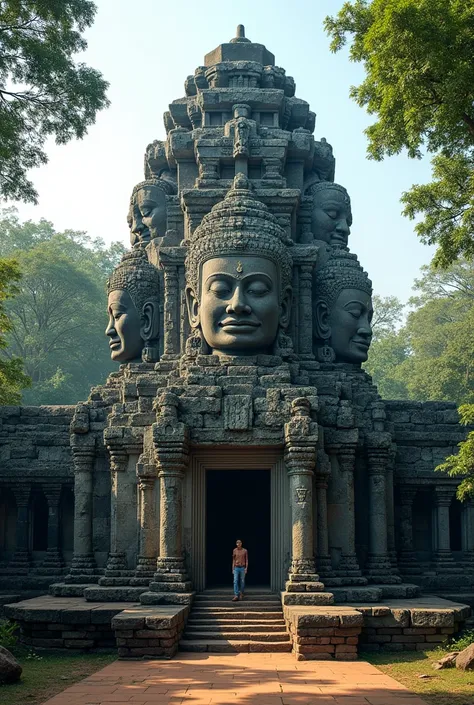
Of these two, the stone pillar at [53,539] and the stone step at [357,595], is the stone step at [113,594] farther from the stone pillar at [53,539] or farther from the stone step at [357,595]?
the stone pillar at [53,539]

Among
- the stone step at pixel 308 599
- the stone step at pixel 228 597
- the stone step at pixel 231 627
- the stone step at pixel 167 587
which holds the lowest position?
the stone step at pixel 231 627

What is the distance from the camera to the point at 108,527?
1602cm

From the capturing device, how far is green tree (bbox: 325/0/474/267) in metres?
11.3

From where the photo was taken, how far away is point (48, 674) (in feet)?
36.2

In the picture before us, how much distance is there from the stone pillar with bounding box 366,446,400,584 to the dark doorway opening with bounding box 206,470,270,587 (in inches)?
115

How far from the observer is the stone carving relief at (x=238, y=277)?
15336 millimetres

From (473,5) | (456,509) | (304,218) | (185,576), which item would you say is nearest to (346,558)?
(185,576)

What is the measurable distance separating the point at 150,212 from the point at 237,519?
689 centimetres

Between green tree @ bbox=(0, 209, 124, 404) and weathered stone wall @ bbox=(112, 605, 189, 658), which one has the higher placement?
green tree @ bbox=(0, 209, 124, 404)

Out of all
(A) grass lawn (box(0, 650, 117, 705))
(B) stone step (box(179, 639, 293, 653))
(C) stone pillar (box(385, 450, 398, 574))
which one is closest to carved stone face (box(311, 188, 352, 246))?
(C) stone pillar (box(385, 450, 398, 574))

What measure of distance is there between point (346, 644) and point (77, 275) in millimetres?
32270

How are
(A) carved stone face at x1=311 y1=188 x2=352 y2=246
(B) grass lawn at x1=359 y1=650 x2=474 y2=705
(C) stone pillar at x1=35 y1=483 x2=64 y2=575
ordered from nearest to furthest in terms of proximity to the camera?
1. (B) grass lawn at x1=359 y1=650 x2=474 y2=705
2. (C) stone pillar at x1=35 y1=483 x2=64 y2=575
3. (A) carved stone face at x1=311 y1=188 x2=352 y2=246

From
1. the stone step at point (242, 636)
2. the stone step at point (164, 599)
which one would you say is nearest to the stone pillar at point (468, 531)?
the stone step at point (242, 636)

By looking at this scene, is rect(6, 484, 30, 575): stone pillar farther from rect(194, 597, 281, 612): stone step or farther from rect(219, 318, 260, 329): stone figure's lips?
rect(219, 318, 260, 329): stone figure's lips
